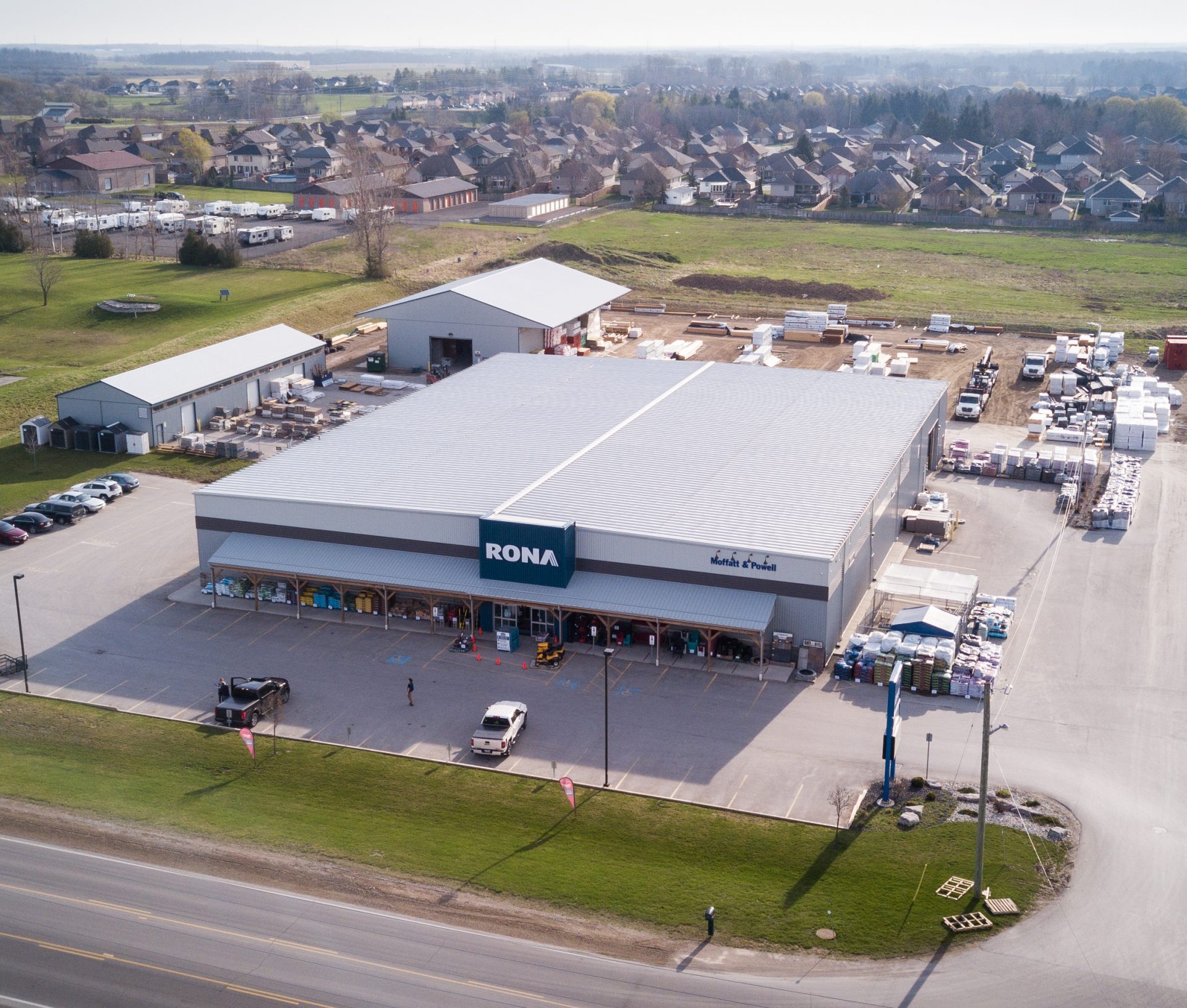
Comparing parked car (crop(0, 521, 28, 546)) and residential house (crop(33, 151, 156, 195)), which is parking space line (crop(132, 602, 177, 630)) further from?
residential house (crop(33, 151, 156, 195))

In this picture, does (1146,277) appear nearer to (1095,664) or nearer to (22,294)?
(1095,664)

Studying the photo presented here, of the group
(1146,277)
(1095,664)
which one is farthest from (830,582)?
(1146,277)

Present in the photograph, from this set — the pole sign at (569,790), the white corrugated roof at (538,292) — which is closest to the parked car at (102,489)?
the white corrugated roof at (538,292)

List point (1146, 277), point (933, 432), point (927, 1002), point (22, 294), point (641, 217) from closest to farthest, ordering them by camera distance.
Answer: point (927, 1002) → point (933, 432) → point (22, 294) → point (1146, 277) → point (641, 217)

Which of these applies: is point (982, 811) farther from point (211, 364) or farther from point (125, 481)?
point (211, 364)

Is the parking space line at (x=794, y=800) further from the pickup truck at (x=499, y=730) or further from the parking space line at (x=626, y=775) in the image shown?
the pickup truck at (x=499, y=730)

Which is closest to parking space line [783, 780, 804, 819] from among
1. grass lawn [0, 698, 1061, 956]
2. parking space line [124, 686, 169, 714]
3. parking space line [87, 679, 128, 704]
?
grass lawn [0, 698, 1061, 956]

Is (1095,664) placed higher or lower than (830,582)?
lower

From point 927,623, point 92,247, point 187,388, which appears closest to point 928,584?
point 927,623
